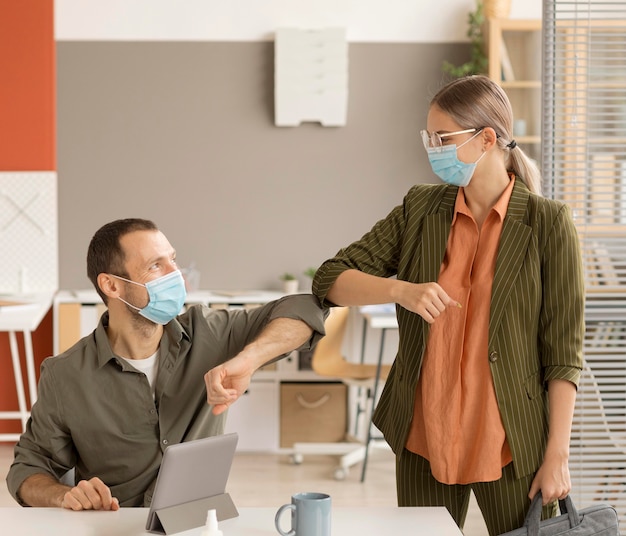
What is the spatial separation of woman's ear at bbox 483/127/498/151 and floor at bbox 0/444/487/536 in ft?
7.34

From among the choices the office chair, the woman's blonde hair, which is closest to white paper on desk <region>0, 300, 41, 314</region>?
the office chair

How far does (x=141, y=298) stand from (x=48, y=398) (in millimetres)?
297

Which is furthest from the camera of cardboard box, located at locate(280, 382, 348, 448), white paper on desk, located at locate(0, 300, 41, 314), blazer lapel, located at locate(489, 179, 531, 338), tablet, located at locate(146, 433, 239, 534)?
cardboard box, located at locate(280, 382, 348, 448)

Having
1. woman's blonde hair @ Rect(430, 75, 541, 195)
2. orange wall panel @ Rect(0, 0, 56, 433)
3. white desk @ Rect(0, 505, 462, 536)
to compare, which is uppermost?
orange wall panel @ Rect(0, 0, 56, 433)

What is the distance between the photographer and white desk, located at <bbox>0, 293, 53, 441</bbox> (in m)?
4.39

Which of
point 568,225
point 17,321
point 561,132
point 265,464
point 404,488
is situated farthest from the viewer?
point 265,464

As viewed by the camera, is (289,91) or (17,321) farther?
(289,91)

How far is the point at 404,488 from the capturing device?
2002mm

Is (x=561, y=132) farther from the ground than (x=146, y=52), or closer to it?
closer to it

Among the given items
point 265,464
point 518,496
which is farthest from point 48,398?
point 265,464

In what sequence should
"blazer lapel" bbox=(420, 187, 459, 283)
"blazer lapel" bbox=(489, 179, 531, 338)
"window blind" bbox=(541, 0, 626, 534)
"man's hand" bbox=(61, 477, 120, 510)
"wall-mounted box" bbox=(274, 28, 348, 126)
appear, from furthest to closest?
"wall-mounted box" bbox=(274, 28, 348, 126) < "window blind" bbox=(541, 0, 626, 534) < "blazer lapel" bbox=(420, 187, 459, 283) < "blazer lapel" bbox=(489, 179, 531, 338) < "man's hand" bbox=(61, 477, 120, 510)

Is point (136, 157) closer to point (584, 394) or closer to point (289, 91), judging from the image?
point (289, 91)

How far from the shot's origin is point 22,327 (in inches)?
172

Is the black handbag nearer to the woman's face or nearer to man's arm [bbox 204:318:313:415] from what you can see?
man's arm [bbox 204:318:313:415]
